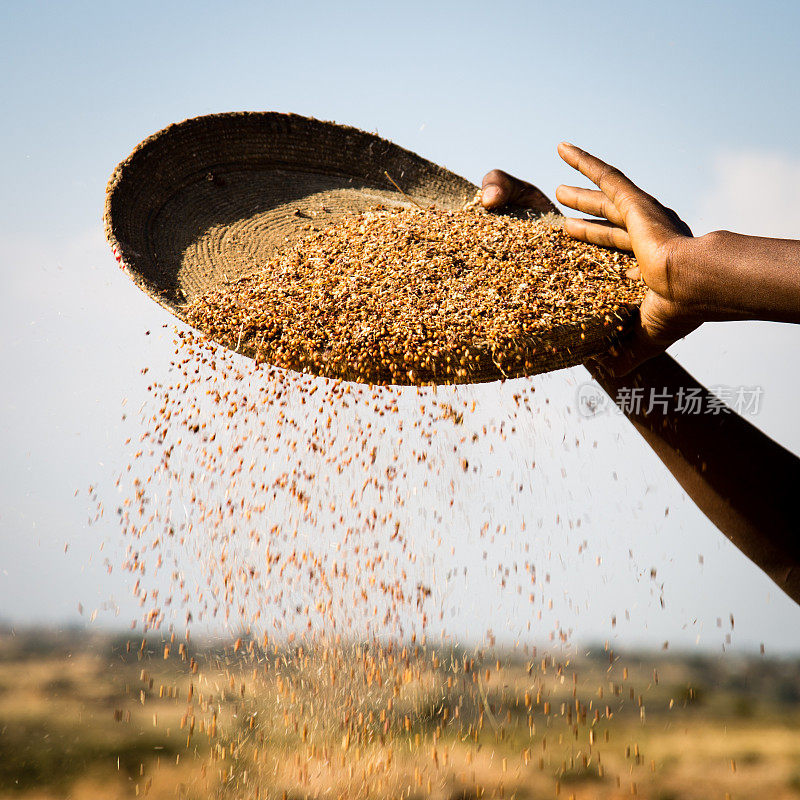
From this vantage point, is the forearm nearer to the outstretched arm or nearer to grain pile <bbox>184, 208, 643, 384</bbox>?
grain pile <bbox>184, 208, 643, 384</bbox>

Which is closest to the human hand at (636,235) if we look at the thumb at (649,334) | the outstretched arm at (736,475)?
the thumb at (649,334)

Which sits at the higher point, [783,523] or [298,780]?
[783,523]

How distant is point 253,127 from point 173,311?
36.9 inches

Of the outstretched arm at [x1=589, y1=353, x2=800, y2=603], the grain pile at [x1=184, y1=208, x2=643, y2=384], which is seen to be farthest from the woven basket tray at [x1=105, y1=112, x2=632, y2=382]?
the outstretched arm at [x1=589, y1=353, x2=800, y2=603]

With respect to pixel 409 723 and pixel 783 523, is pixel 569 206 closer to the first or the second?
pixel 783 523

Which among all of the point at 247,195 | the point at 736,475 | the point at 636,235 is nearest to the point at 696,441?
the point at 736,475

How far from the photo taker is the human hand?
69.0 inches

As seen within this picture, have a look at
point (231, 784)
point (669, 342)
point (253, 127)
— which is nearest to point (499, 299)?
point (669, 342)

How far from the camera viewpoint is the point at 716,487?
2258mm

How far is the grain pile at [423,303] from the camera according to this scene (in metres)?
1.84

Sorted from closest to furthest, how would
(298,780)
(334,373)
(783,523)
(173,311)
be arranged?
(334,373), (173,311), (783,523), (298,780)

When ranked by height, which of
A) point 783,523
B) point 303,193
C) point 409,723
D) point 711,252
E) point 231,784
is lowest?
point 231,784

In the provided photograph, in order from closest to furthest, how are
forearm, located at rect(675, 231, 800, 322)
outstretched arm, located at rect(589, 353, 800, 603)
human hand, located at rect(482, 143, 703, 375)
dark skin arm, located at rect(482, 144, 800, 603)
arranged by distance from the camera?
forearm, located at rect(675, 231, 800, 322)
human hand, located at rect(482, 143, 703, 375)
dark skin arm, located at rect(482, 144, 800, 603)
outstretched arm, located at rect(589, 353, 800, 603)

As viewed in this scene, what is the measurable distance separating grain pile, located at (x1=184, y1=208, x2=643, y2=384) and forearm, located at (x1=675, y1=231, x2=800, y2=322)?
0.88 feet
